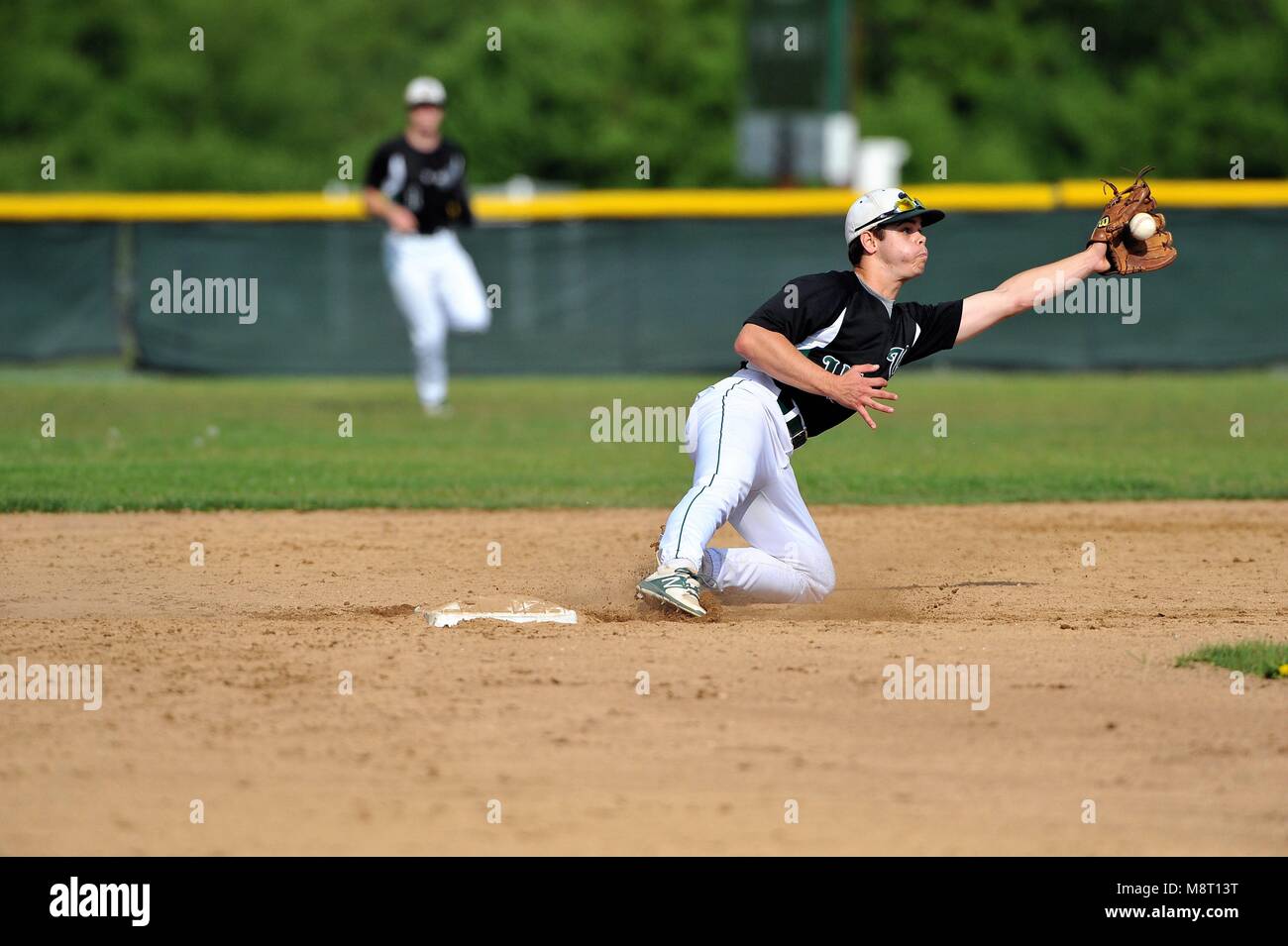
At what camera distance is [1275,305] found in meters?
→ 16.5

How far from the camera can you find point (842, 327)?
605 centimetres

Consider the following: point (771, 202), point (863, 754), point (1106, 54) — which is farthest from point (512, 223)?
point (1106, 54)

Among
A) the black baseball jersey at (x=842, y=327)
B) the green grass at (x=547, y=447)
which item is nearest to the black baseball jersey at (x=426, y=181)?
the green grass at (x=547, y=447)

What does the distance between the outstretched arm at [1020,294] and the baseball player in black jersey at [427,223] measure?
7.18 metres

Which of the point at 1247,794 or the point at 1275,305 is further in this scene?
the point at 1275,305

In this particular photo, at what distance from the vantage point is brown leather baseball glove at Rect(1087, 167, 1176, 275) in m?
6.41

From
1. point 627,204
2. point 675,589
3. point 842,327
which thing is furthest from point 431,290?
point 675,589

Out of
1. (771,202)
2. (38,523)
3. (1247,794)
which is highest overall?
(771,202)

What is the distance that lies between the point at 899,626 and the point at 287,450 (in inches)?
242

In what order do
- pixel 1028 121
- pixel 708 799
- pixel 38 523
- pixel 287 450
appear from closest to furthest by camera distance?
pixel 708 799
pixel 38 523
pixel 287 450
pixel 1028 121

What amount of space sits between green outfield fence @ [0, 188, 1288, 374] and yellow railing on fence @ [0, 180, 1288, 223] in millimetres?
41

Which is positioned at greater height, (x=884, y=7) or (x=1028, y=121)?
(x=884, y=7)

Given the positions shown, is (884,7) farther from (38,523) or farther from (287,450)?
(38,523)

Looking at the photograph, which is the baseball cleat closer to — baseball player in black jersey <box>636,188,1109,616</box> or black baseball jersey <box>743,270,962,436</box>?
baseball player in black jersey <box>636,188,1109,616</box>
